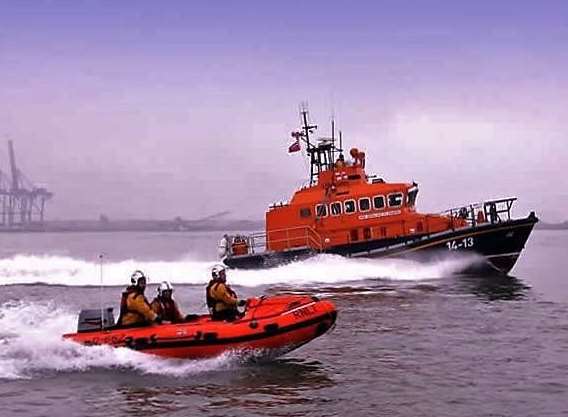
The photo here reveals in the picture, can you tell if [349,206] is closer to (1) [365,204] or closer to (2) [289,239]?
(1) [365,204]

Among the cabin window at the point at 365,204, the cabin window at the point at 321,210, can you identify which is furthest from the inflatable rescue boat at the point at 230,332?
the cabin window at the point at 321,210

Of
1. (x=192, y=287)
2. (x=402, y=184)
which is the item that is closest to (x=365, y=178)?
(x=402, y=184)

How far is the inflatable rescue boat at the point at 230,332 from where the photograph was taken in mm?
10500

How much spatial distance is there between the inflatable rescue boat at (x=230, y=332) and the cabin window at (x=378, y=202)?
11799mm

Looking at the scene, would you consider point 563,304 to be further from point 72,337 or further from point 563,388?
point 72,337

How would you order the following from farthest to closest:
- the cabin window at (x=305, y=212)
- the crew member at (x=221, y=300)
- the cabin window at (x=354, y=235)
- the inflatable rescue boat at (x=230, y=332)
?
the cabin window at (x=305, y=212) < the cabin window at (x=354, y=235) < the crew member at (x=221, y=300) < the inflatable rescue boat at (x=230, y=332)

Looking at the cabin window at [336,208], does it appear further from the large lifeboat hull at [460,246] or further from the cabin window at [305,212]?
the large lifeboat hull at [460,246]

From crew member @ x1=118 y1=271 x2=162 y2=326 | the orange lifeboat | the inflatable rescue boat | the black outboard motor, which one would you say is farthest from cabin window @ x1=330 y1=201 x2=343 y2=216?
crew member @ x1=118 y1=271 x2=162 y2=326

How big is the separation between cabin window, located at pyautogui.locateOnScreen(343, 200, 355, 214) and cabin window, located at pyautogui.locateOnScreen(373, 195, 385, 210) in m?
0.67

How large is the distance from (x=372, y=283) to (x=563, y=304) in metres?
5.80

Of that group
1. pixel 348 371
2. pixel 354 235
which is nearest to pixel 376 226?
pixel 354 235

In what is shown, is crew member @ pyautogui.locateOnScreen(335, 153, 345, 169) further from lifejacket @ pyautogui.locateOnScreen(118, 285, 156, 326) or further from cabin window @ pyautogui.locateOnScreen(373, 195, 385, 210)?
lifejacket @ pyautogui.locateOnScreen(118, 285, 156, 326)

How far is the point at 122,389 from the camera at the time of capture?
32.3ft

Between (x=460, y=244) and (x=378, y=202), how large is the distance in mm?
2827
